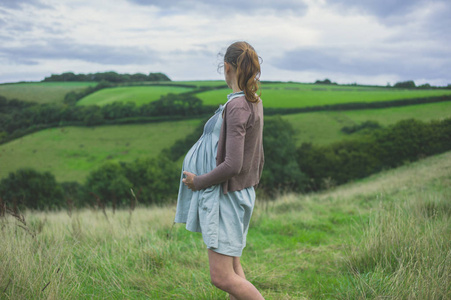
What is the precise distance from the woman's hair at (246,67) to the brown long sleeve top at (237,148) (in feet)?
0.20

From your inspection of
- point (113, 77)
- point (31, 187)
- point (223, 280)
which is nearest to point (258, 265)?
point (223, 280)

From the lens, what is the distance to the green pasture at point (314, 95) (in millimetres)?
47844

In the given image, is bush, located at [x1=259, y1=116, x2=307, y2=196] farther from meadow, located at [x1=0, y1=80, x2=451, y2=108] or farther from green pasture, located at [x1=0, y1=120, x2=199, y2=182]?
green pasture, located at [x1=0, y1=120, x2=199, y2=182]

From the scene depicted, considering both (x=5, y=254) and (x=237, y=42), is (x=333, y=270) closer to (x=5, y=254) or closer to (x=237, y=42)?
(x=237, y=42)

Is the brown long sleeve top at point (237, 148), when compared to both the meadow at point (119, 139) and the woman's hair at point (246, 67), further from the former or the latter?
the meadow at point (119, 139)

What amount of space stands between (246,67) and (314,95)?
53.9 meters

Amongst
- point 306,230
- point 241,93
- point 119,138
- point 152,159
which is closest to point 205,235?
point 241,93

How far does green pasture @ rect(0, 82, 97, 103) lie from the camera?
30.7 meters

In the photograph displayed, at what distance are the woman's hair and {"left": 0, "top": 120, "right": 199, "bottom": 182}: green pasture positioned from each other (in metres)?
42.1

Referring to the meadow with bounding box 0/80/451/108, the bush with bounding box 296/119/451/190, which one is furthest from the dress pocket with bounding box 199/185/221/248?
the meadow with bounding box 0/80/451/108

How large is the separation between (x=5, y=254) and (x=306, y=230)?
4.32 meters

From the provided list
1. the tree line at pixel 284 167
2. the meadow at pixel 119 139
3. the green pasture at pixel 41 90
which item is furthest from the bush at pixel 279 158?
the green pasture at pixel 41 90

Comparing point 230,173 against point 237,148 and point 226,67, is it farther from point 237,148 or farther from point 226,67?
point 226,67

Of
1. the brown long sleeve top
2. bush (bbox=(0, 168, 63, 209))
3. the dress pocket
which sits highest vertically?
the brown long sleeve top
